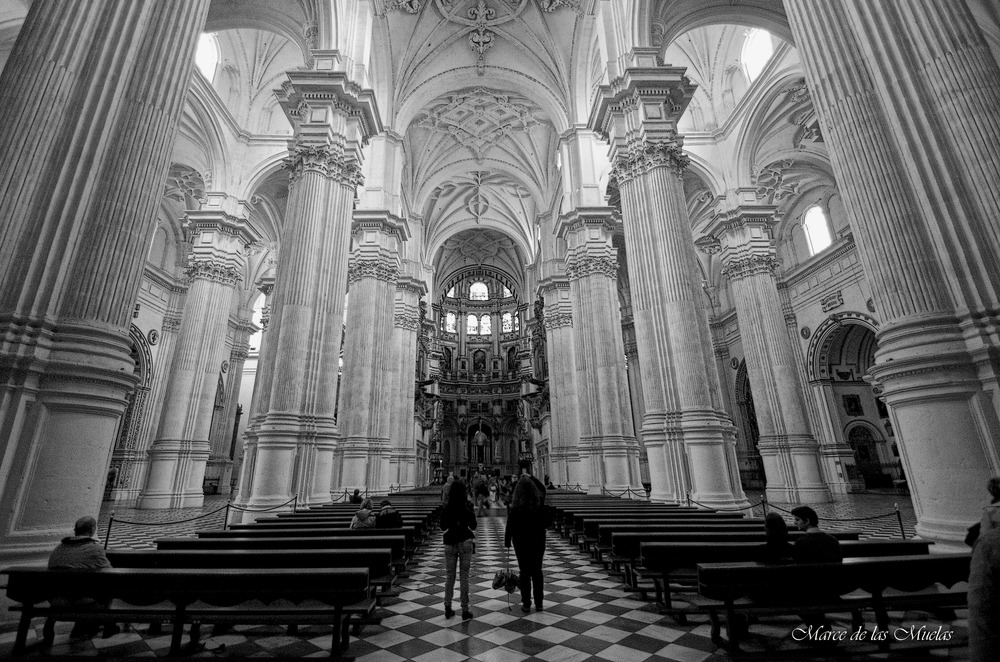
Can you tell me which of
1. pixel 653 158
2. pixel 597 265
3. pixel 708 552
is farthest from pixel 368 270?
pixel 708 552

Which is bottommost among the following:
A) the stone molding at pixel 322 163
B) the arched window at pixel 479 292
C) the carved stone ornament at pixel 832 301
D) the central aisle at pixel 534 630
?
the central aisle at pixel 534 630

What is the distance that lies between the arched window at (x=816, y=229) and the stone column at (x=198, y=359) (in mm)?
23075

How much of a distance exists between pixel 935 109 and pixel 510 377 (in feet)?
123

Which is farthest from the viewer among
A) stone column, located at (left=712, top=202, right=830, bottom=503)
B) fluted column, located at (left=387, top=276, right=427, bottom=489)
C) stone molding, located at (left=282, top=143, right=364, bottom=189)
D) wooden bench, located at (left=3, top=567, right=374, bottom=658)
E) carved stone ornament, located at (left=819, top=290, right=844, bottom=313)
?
fluted column, located at (left=387, top=276, right=427, bottom=489)

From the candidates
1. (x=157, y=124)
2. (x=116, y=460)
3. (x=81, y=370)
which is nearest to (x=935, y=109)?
(x=157, y=124)

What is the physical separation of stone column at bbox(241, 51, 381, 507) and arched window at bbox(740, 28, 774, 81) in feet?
44.0

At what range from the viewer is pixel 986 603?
2072mm

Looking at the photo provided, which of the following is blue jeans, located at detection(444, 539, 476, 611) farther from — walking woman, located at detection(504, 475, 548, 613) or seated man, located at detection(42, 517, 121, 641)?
seated man, located at detection(42, 517, 121, 641)

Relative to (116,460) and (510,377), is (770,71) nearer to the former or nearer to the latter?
(116,460)

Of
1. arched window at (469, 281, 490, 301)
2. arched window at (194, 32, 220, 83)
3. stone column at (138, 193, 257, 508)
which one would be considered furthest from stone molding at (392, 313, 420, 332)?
arched window at (469, 281, 490, 301)

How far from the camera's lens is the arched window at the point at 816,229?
19609 millimetres

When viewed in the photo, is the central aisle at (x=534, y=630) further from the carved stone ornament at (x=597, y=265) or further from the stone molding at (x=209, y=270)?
the stone molding at (x=209, y=270)

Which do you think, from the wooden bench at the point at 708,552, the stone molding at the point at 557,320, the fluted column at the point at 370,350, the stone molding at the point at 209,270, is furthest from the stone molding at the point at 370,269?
the wooden bench at the point at 708,552

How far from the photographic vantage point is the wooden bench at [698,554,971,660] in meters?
2.88
